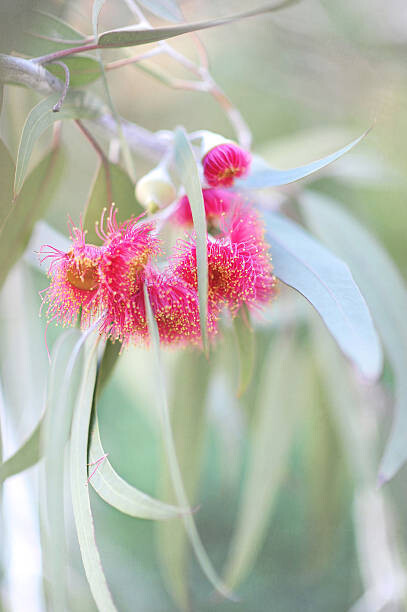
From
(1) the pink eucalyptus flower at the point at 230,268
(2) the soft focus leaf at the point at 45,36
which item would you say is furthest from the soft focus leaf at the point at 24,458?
(2) the soft focus leaf at the point at 45,36


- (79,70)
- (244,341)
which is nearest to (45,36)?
(79,70)

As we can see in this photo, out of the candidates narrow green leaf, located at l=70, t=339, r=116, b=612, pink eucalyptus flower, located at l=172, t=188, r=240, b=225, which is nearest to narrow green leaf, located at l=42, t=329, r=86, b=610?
narrow green leaf, located at l=70, t=339, r=116, b=612

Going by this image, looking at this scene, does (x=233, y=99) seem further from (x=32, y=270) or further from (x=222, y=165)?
(x=222, y=165)

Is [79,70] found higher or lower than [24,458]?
higher

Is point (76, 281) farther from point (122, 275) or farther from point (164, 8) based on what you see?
point (164, 8)

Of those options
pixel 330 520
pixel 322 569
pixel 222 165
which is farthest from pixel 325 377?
pixel 222 165

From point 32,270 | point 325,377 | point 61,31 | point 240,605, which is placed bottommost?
point 240,605

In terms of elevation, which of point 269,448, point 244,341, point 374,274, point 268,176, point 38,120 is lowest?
point 269,448
